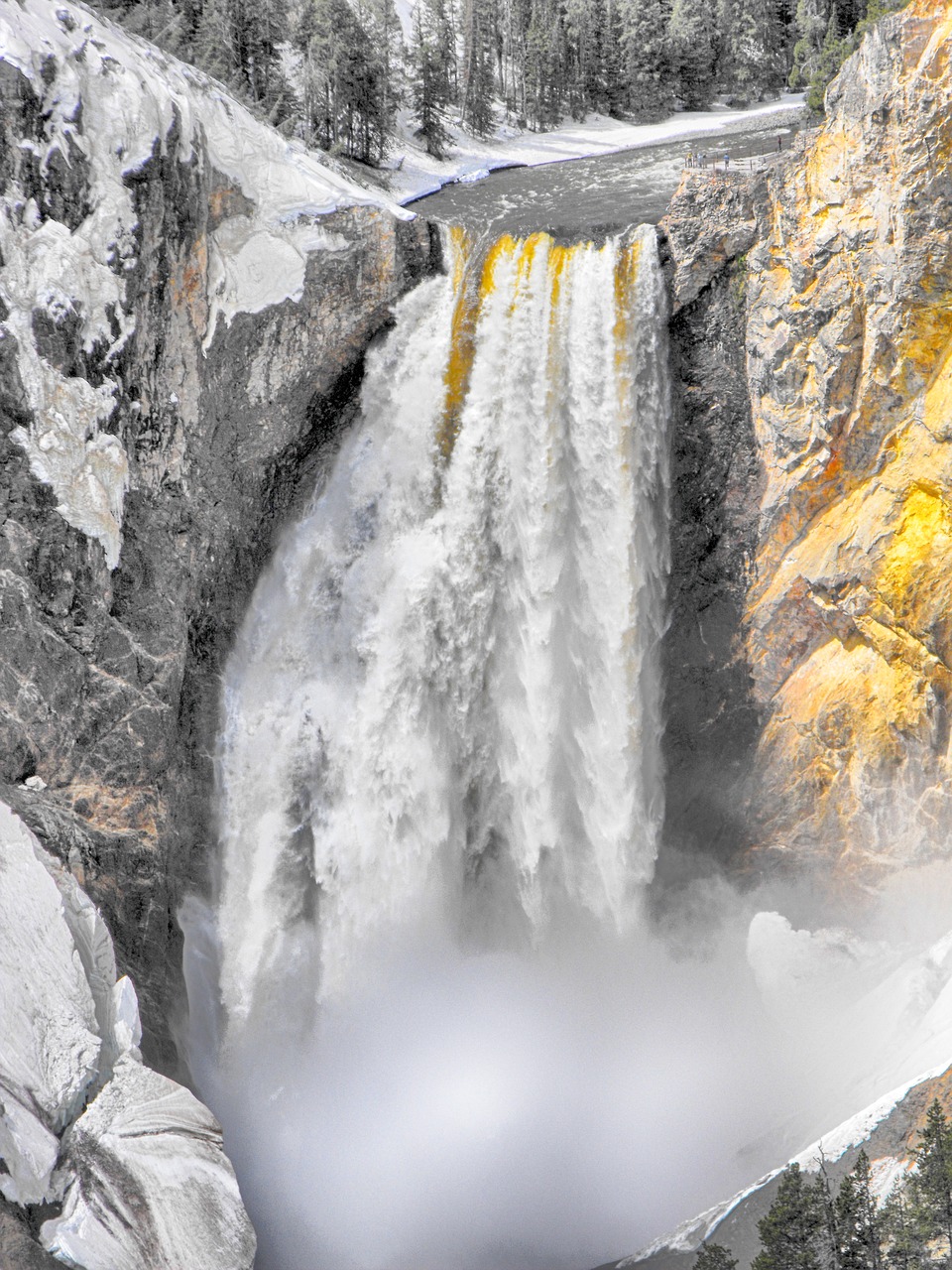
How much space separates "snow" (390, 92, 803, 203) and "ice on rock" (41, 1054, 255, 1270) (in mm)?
15718

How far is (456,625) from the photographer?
53.4 ft

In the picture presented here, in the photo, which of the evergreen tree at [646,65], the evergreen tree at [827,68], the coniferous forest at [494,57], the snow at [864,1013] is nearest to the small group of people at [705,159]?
the evergreen tree at [827,68]

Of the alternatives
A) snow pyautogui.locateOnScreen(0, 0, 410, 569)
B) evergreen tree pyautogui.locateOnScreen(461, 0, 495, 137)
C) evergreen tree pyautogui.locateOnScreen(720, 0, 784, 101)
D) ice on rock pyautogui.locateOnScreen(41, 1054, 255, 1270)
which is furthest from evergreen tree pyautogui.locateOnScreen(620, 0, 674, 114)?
ice on rock pyautogui.locateOnScreen(41, 1054, 255, 1270)

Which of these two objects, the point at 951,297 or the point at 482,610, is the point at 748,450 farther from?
the point at 482,610

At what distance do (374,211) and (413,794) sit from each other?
9241mm

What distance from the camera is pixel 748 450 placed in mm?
16281

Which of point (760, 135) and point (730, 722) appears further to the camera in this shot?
point (760, 135)

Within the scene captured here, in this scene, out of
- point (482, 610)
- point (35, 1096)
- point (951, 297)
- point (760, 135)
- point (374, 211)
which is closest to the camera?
point (35, 1096)

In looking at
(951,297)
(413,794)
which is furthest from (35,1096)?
(951,297)

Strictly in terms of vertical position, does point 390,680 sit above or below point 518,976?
above

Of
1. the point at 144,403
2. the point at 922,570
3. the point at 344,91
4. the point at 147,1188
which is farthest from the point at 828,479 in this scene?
the point at 147,1188

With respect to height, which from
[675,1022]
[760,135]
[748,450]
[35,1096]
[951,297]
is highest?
[760,135]

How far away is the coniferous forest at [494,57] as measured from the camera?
1930 cm

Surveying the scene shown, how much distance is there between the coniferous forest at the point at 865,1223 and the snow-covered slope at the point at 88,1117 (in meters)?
5.97
